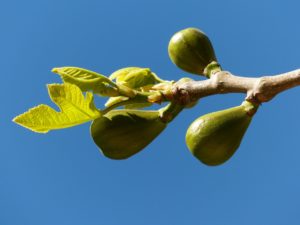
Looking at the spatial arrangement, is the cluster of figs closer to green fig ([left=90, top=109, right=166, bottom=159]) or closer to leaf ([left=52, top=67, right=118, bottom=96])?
green fig ([left=90, top=109, right=166, bottom=159])

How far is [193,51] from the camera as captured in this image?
344cm

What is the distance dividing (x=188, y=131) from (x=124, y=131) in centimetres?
47

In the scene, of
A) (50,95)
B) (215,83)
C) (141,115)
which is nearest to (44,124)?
(50,95)

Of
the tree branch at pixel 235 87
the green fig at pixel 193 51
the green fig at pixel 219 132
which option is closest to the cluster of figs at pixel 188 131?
the green fig at pixel 219 132

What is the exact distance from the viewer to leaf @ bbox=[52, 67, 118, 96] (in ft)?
9.12

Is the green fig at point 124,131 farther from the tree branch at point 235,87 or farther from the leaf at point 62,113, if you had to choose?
the tree branch at point 235,87

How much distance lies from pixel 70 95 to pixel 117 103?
13.4 inches

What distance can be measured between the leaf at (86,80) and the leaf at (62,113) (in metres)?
0.05

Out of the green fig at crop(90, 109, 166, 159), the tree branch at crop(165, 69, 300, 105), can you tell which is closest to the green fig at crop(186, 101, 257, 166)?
the tree branch at crop(165, 69, 300, 105)

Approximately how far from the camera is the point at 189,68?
3479mm

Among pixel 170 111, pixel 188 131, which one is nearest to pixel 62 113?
pixel 170 111

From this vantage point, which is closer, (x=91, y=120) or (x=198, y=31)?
(x=91, y=120)

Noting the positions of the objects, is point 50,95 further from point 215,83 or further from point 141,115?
point 215,83

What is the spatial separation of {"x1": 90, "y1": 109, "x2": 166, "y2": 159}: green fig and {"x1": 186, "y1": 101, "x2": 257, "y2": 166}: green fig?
319 millimetres
